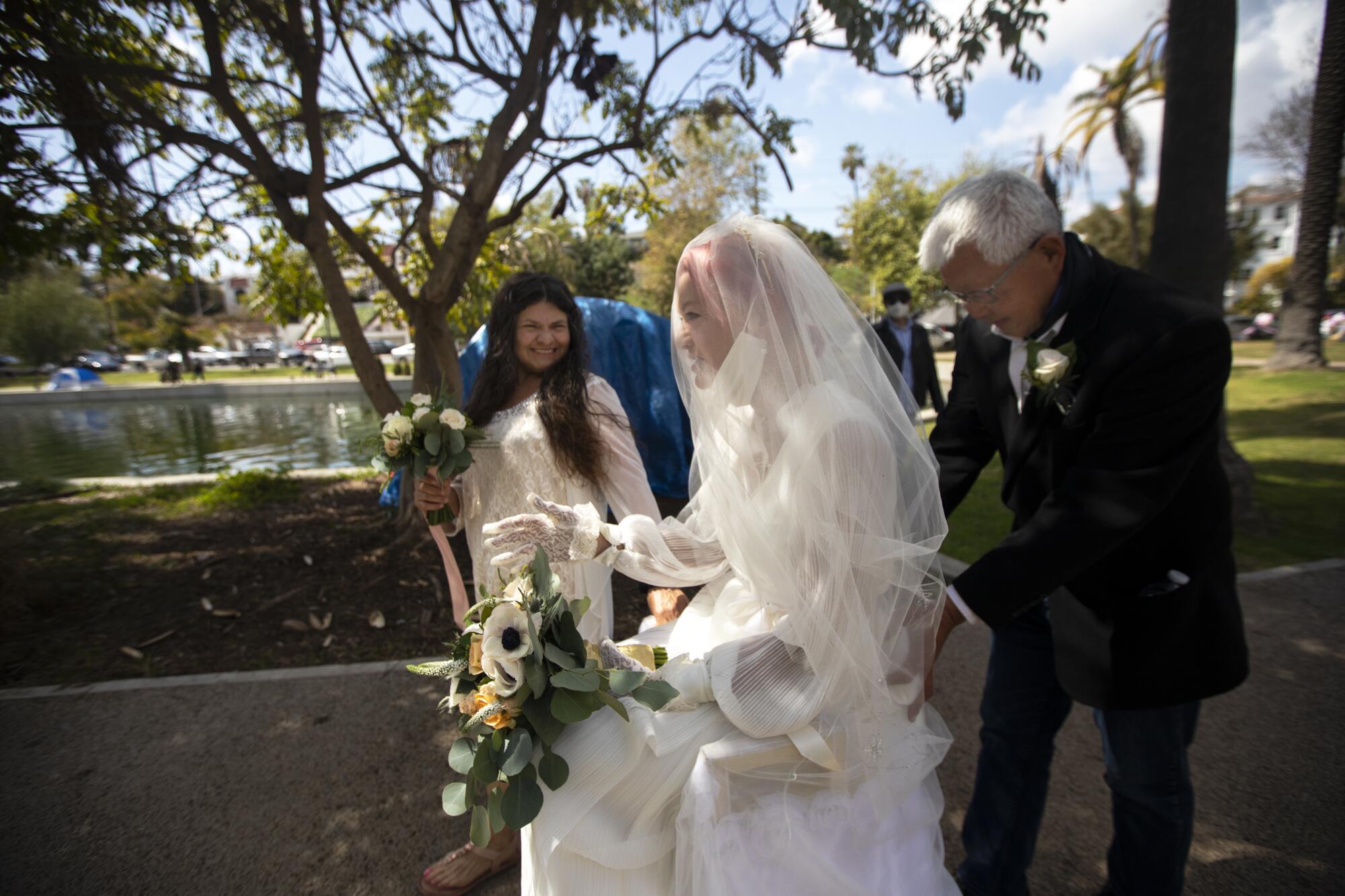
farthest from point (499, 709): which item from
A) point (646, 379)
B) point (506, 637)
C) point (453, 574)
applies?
point (646, 379)

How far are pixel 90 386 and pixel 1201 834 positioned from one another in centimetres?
3718

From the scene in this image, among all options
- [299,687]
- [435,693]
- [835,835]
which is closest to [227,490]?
[299,687]

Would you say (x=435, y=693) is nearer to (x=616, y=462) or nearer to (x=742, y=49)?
(x=616, y=462)

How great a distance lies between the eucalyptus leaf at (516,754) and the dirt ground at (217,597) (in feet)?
9.60

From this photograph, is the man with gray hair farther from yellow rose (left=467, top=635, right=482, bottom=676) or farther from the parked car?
the parked car

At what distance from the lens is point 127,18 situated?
5535 millimetres

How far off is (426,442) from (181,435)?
17.8 metres

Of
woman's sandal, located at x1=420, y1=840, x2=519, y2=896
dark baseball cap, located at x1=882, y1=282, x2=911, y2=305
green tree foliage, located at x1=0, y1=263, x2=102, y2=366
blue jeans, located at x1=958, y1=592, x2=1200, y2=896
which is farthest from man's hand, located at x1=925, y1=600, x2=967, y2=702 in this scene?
green tree foliage, located at x1=0, y1=263, x2=102, y2=366

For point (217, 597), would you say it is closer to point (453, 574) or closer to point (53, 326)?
point (453, 574)

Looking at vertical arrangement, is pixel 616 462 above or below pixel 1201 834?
above

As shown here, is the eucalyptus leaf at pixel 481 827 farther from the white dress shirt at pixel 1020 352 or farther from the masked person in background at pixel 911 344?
the masked person in background at pixel 911 344

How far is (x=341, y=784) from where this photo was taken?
118 inches

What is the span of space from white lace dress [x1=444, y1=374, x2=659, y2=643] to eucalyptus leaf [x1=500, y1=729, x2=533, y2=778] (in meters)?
1.18

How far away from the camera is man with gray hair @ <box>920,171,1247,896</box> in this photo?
1776 mm
